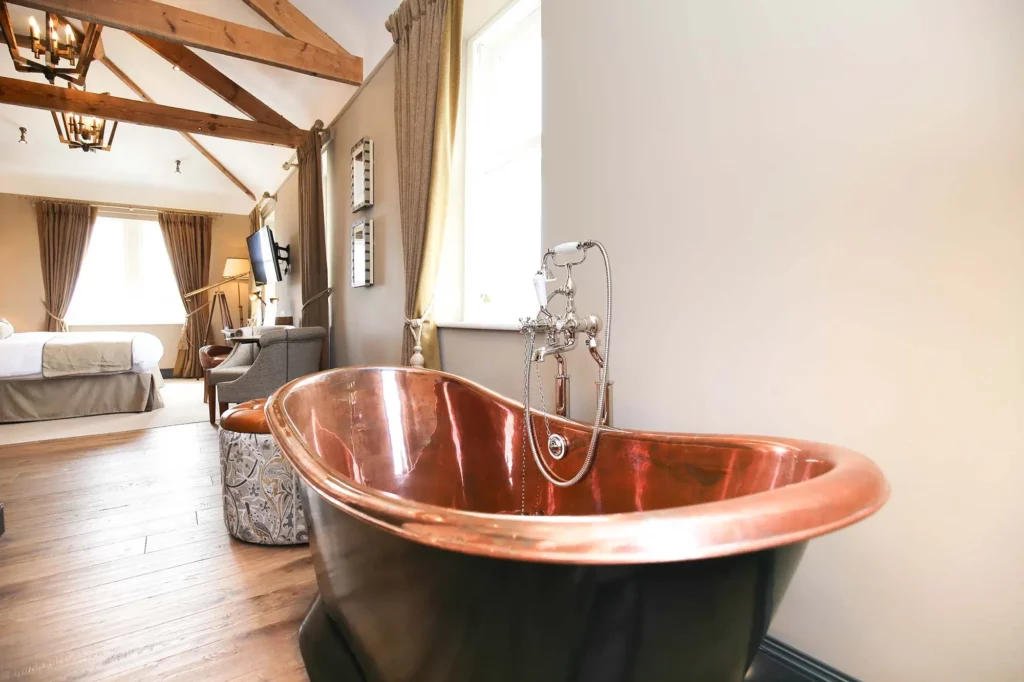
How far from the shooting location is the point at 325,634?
0.99 meters

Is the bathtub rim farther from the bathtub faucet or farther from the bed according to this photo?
the bed

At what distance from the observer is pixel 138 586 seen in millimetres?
1480

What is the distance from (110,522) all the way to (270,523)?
2.55ft

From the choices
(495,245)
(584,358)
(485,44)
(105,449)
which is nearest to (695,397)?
(584,358)

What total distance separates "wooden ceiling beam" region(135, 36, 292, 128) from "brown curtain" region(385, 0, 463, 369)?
8.92 feet

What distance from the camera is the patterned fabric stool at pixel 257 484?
5.61 feet

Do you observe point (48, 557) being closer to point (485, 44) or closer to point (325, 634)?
point (325, 634)

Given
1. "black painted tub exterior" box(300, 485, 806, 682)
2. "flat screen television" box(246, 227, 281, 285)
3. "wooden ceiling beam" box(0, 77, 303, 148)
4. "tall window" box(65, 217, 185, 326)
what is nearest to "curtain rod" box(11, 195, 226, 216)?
"tall window" box(65, 217, 185, 326)

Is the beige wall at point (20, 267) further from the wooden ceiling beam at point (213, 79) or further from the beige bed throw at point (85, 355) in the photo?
the wooden ceiling beam at point (213, 79)

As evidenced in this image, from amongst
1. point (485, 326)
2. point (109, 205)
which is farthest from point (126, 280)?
point (485, 326)

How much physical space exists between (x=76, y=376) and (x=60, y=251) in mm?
→ 3305

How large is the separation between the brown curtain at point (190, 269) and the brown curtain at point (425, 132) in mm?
5788

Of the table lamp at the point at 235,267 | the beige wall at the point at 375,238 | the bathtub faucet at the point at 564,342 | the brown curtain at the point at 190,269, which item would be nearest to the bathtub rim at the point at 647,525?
the bathtub faucet at the point at 564,342

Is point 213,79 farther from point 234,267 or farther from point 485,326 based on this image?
point 485,326
